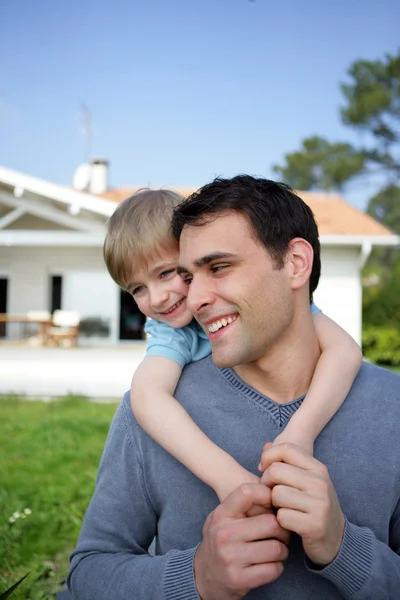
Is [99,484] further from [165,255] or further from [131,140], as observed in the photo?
[131,140]

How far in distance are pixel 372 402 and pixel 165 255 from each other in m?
1.00

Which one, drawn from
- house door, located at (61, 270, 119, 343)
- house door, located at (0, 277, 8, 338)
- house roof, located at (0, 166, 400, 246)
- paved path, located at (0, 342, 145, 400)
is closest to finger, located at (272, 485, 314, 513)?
paved path, located at (0, 342, 145, 400)

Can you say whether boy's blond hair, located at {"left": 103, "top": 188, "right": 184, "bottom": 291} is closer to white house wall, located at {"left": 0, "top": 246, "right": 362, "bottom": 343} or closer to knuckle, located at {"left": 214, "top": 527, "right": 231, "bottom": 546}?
knuckle, located at {"left": 214, "top": 527, "right": 231, "bottom": 546}

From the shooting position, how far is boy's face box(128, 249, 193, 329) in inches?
95.2

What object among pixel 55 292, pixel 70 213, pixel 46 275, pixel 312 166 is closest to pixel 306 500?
pixel 70 213

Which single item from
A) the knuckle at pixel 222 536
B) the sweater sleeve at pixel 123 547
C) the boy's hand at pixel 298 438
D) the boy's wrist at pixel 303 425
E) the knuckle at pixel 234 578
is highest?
→ the boy's wrist at pixel 303 425

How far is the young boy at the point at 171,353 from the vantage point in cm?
170

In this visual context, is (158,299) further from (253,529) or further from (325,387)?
(253,529)

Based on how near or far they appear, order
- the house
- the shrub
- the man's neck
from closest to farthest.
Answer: the man's neck < the house < the shrub

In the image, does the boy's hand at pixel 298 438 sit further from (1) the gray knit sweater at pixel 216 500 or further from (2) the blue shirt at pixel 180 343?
(2) the blue shirt at pixel 180 343

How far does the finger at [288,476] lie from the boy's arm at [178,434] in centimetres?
20

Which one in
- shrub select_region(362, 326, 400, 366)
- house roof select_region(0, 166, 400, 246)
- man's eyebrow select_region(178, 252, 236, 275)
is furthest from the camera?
shrub select_region(362, 326, 400, 366)

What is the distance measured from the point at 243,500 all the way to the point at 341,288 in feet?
44.5

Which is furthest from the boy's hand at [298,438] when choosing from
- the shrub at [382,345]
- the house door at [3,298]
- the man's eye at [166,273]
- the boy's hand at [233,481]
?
the shrub at [382,345]
